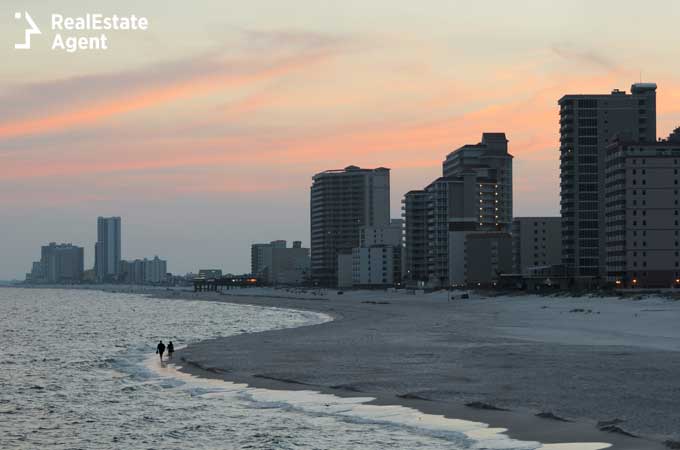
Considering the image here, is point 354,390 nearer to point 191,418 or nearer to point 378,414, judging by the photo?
point 378,414

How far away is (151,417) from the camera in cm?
4144

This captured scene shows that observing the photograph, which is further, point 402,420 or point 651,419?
point 402,420

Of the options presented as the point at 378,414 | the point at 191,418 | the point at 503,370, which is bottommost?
the point at 191,418

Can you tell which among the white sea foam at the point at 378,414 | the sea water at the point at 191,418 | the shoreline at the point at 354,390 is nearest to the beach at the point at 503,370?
the shoreline at the point at 354,390

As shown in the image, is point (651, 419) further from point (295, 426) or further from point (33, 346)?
point (33, 346)

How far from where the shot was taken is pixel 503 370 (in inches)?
2196

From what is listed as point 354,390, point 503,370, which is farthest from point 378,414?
point 503,370

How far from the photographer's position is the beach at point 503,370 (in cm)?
3716

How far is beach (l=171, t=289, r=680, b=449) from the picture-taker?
37.2 metres

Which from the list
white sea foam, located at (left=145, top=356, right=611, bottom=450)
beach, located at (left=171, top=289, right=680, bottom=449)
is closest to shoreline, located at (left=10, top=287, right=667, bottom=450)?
beach, located at (left=171, top=289, right=680, bottom=449)

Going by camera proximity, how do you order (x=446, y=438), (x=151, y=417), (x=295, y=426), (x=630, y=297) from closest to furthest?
1. (x=446, y=438)
2. (x=295, y=426)
3. (x=151, y=417)
4. (x=630, y=297)

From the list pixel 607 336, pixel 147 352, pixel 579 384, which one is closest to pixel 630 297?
pixel 607 336

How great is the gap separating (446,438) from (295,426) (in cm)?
681

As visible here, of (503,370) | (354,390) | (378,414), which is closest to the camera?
(378,414)
